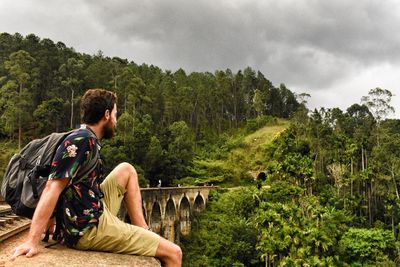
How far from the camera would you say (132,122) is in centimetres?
4381

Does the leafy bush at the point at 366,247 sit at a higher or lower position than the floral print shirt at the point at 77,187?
lower

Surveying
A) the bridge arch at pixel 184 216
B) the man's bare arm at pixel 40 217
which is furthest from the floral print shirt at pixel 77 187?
the bridge arch at pixel 184 216

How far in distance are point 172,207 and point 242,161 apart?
84.3ft

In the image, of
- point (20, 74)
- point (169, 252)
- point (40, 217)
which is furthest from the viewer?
point (20, 74)

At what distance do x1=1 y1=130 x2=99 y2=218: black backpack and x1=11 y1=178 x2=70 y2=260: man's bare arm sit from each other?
0.64ft

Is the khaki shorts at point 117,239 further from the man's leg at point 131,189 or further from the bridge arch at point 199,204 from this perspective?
the bridge arch at point 199,204

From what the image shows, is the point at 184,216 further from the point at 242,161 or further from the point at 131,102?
the point at 242,161

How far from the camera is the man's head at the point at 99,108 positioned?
11.5ft

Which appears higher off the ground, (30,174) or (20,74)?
(20,74)

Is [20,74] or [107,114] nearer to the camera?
[107,114]

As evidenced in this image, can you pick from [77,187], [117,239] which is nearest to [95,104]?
[77,187]

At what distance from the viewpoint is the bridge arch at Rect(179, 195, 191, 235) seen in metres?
39.1

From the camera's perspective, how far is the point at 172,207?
3659cm

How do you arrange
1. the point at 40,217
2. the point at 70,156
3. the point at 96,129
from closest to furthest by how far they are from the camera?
the point at 40,217 < the point at 70,156 < the point at 96,129
